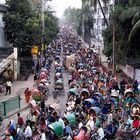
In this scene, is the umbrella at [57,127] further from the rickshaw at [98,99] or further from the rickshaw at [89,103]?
the rickshaw at [98,99]

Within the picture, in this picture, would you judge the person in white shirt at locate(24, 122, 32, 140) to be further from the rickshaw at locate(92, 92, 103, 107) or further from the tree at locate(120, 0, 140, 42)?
the tree at locate(120, 0, 140, 42)

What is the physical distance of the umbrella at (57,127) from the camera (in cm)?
1818

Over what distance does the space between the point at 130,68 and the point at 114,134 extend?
21.1m

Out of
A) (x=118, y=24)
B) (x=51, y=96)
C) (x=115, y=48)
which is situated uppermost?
(x=118, y=24)

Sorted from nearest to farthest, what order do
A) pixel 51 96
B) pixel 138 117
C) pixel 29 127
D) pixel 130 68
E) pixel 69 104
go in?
1. pixel 29 127
2. pixel 138 117
3. pixel 69 104
4. pixel 51 96
5. pixel 130 68

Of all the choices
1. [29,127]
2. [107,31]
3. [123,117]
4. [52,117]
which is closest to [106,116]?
[123,117]

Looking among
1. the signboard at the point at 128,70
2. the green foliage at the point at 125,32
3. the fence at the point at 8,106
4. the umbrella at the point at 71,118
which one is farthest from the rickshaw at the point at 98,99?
the signboard at the point at 128,70

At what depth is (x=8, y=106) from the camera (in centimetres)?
2542

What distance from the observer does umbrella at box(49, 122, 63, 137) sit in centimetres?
1818

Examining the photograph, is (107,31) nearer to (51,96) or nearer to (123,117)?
(51,96)

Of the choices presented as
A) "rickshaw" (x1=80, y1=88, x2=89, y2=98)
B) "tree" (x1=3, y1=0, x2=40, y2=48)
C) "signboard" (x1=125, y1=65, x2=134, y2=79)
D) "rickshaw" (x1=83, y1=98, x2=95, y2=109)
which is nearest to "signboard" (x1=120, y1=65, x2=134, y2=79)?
"signboard" (x1=125, y1=65, x2=134, y2=79)

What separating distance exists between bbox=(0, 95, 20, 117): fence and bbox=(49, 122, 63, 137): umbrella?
7136 millimetres

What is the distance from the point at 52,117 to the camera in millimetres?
20156

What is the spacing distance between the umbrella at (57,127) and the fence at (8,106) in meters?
7.14
